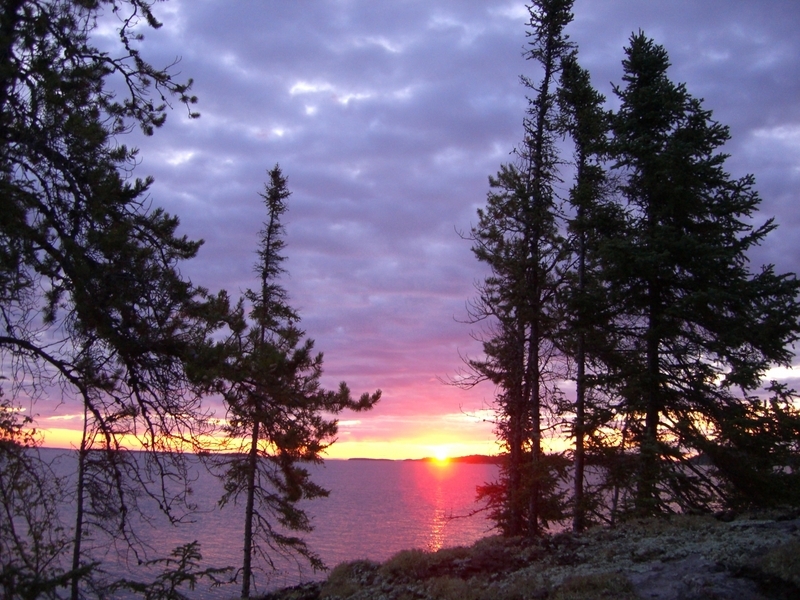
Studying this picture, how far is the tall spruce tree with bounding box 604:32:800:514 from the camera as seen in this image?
45.1 feet

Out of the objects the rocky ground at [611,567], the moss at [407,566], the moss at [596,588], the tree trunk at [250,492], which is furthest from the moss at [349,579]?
the tree trunk at [250,492]

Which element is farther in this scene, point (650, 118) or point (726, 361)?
point (650, 118)

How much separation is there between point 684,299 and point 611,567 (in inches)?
272

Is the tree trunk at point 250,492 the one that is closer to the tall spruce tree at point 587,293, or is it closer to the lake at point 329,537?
the lake at point 329,537

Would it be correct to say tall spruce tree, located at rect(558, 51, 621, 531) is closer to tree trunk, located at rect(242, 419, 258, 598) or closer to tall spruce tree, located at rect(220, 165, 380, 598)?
tall spruce tree, located at rect(220, 165, 380, 598)

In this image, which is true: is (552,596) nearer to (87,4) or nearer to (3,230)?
(3,230)

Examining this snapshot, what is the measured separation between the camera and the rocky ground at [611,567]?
769cm

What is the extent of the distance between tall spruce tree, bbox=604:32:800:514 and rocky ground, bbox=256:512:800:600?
269 cm

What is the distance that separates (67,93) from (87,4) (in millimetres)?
1268

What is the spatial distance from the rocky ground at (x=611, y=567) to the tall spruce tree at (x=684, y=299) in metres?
2.69

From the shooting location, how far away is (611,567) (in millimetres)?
9031

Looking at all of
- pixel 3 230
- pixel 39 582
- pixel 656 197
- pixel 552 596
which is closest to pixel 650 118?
pixel 656 197

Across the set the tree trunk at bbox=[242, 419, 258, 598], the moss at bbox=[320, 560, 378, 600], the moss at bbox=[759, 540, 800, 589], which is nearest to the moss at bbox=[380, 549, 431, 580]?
the moss at bbox=[320, 560, 378, 600]

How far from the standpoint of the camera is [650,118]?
15.8 m
